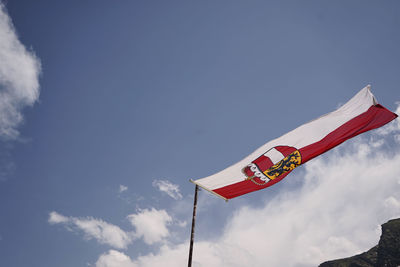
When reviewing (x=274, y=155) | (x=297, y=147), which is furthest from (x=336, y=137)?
(x=274, y=155)

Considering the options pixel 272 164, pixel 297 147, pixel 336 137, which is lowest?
pixel 272 164

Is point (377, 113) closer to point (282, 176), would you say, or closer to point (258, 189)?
point (282, 176)

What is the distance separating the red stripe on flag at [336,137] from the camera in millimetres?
14297

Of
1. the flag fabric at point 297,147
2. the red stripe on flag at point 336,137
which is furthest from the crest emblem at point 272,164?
the red stripe on flag at point 336,137

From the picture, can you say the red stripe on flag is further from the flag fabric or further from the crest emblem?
the crest emblem

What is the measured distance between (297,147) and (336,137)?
2000 mm

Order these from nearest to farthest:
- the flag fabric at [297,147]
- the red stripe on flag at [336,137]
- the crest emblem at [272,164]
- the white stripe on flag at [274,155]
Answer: the red stripe on flag at [336,137] < the flag fabric at [297,147] < the crest emblem at [272,164] < the white stripe on flag at [274,155]

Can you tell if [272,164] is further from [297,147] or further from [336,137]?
[336,137]

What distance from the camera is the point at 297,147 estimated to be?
15289 millimetres

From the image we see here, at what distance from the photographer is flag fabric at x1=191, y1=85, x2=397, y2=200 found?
14.5m

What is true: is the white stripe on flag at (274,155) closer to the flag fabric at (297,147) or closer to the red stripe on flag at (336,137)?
the flag fabric at (297,147)

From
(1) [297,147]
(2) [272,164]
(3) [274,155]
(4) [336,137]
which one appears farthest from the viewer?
(3) [274,155]

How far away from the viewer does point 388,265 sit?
19588 centimetres

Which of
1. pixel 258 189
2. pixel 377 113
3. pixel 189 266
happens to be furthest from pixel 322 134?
pixel 189 266
